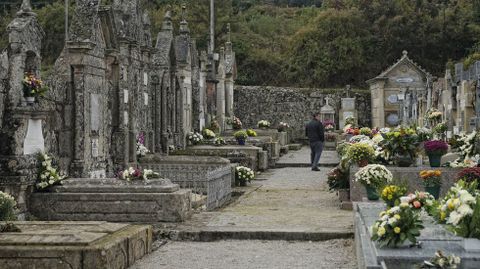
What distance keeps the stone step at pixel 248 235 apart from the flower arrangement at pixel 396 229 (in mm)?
3528

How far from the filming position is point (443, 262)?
5.57 m

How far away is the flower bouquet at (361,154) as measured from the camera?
13562 mm

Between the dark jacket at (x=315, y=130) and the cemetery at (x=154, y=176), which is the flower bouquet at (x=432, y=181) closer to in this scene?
the cemetery at (x=154, y=176)

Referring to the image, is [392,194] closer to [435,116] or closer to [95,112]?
[95,112]

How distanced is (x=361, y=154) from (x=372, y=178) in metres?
2.31

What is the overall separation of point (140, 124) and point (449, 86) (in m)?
9.16

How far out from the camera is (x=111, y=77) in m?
16.2

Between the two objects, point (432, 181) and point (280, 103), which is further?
point (280, 103)

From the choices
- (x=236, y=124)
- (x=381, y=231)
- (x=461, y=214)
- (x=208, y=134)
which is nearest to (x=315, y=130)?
(x=208, y=134)

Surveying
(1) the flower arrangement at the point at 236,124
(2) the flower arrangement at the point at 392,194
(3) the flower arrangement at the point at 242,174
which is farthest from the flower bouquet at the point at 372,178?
(1) the flower arrangement at the point at 236,124

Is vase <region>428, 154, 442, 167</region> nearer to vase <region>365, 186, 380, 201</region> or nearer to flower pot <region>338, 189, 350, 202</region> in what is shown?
flower pot <region>338, 189, 350, 202</region>

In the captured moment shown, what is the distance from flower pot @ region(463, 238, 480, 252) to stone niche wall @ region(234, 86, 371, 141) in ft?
124

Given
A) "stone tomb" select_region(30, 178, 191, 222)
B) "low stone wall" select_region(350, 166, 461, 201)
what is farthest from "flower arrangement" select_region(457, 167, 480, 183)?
"stone tomb" select_region(30, 178, 191, 222)

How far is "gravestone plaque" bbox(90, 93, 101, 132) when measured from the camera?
47.3 feet
